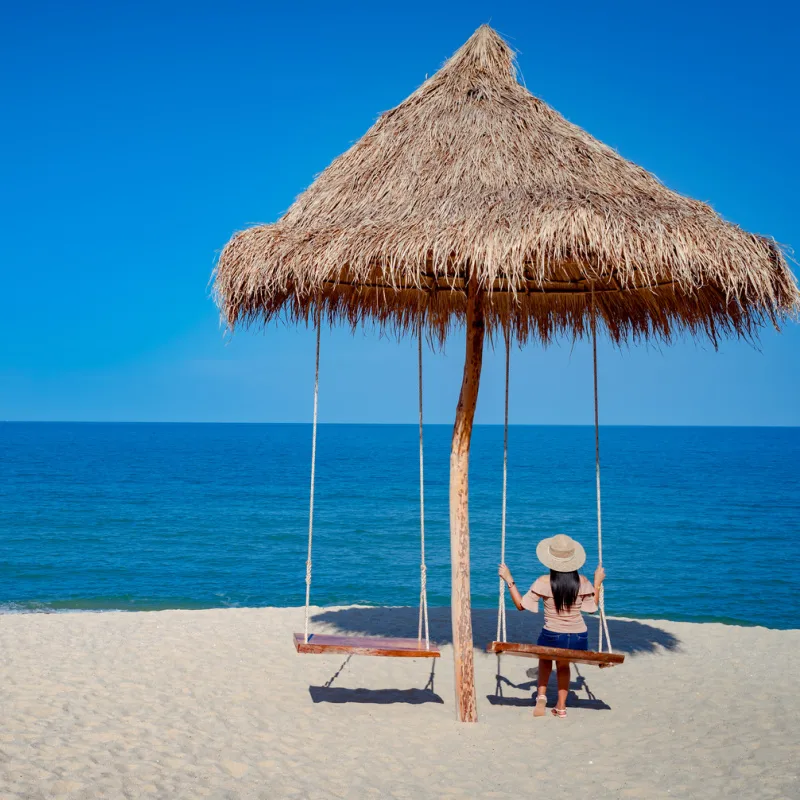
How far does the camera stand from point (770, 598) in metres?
13.3

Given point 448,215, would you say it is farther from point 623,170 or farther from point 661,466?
point 661,466

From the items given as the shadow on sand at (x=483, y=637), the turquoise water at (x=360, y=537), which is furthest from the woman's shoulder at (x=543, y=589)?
the turquoise water at (x=360, y=537)

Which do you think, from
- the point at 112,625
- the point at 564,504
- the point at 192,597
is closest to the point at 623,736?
the point at 112,625

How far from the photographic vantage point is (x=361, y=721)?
4.62 meters

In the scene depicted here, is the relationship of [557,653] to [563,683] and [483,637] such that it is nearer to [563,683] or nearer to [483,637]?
[563,683]

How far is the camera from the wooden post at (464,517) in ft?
15.0

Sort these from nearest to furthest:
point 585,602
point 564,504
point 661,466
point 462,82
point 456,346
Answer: point 585,602 → point 462,82 → point 456,346 → point 564,504 → point 661,466

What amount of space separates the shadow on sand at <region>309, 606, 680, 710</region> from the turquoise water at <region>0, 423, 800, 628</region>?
4.01m

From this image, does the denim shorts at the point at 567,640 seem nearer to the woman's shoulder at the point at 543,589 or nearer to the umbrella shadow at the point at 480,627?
the woman's shoulder at the point at 543,589

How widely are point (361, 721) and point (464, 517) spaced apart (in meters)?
1.24

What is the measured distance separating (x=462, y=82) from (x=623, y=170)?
1.14m

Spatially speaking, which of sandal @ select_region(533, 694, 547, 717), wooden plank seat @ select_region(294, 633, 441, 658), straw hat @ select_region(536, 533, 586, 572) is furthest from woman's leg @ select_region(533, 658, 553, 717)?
wooden plank seat @ select_region(294, 633, 441, 658)

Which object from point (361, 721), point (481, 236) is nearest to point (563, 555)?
point (361, 721)

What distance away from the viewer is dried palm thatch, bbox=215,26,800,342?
416 centimetres
